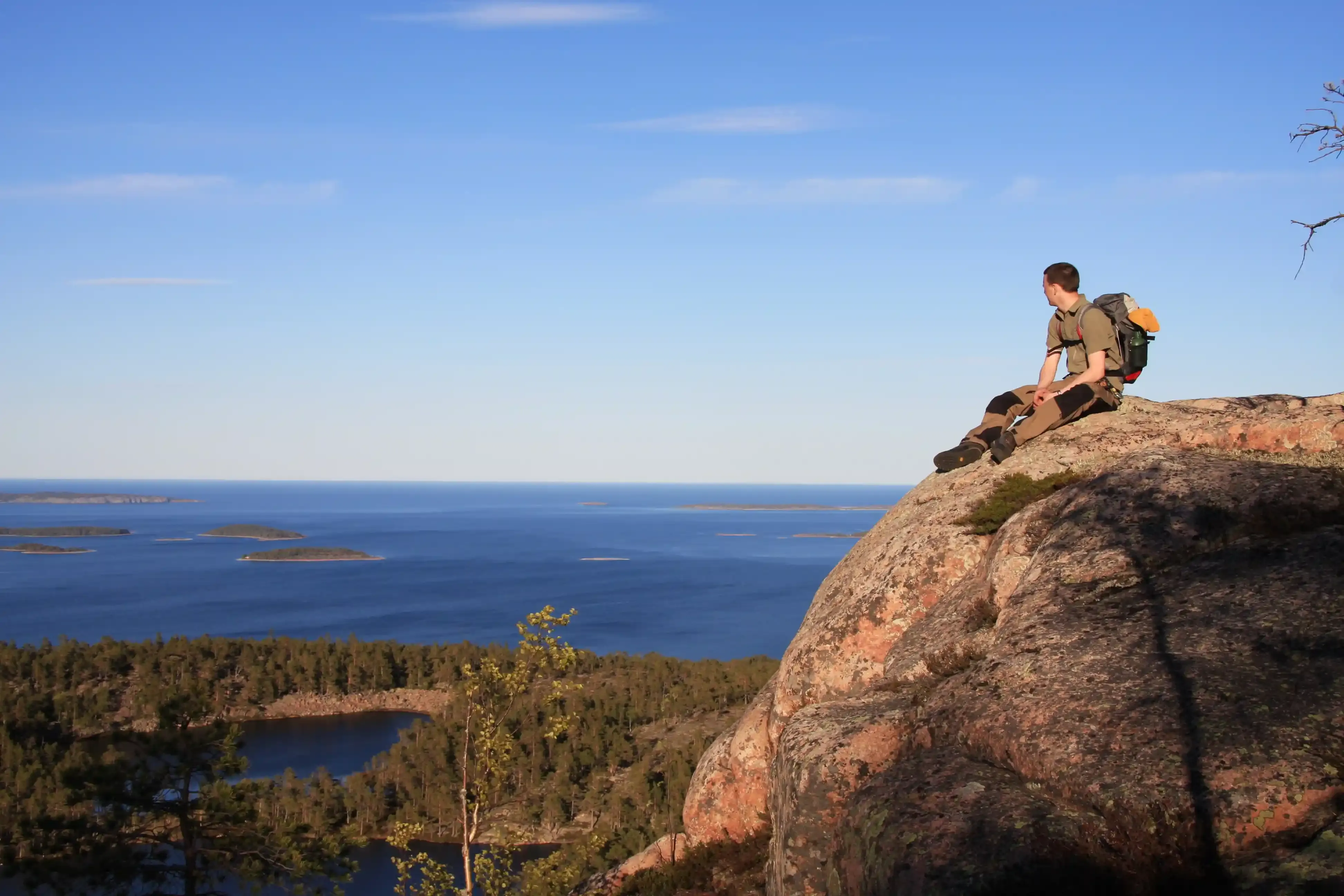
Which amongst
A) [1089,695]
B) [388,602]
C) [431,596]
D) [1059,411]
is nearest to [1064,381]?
[1059,411]

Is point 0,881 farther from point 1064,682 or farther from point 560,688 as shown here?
point 1064,682

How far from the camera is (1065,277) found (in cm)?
1141

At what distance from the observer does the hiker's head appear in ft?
37.4

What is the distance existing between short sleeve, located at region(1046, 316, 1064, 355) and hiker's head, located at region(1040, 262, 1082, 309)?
1.16 feet

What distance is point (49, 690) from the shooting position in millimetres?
60969

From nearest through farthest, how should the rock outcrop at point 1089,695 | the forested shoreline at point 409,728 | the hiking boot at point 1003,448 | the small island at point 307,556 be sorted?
the rock outcrop at point 1089,695 → the hiking boot at point 1003,448 → the forested shoreline at point 409,728 → the small island at point 307,556

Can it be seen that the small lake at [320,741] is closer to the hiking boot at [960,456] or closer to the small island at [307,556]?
the hiking boot at [960,456]

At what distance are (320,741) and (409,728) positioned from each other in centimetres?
518

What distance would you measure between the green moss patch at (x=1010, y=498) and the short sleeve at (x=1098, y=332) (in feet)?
5.46

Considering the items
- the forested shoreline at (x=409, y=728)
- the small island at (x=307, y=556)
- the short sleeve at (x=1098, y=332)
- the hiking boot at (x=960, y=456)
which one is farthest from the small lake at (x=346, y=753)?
the small island at (x=307, y=556)

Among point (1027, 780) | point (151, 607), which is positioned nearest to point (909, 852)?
point (1027, 780)

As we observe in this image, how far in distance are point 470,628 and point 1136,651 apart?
3736 inches

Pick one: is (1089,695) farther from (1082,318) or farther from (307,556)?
(307,556)

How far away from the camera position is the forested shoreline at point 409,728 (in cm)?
3167
